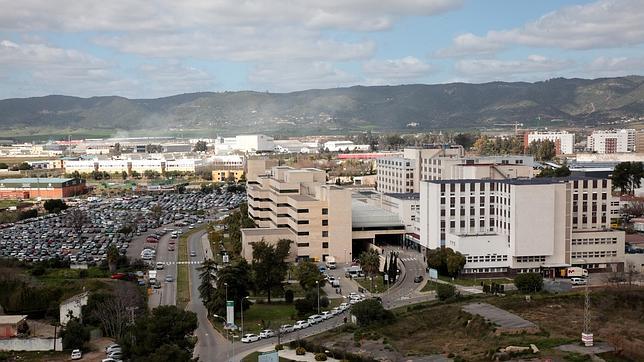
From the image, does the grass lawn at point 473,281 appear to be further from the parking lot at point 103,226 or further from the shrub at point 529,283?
the parking lot at point 103,226

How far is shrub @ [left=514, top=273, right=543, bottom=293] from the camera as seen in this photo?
29.9m

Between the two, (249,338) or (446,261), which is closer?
(249,338)

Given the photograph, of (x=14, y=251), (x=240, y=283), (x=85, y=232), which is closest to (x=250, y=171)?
(x=85, y=232)

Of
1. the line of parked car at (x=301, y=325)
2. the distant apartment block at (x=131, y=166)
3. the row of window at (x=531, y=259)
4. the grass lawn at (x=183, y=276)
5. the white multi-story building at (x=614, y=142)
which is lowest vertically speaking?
the grass lawn at (x=183, y=276)

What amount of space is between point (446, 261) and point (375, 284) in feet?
11.3

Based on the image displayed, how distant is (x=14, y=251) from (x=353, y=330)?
26642 millimetres

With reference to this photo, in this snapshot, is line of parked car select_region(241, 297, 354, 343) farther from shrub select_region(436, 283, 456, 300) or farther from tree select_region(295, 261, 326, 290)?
shrub select_region(436, 283, 456, 300)

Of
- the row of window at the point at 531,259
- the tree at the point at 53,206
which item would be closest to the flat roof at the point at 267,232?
the row of window at the point at 531,259

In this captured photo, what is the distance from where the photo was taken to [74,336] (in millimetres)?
25031

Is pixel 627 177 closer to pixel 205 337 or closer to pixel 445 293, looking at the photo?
pixel 445 293

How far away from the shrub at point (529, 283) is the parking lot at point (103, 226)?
21.4m

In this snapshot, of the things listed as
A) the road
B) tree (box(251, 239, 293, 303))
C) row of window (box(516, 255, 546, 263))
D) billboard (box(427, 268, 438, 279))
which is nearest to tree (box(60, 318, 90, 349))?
the road

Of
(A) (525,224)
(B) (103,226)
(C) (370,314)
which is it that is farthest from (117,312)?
(B) (103,226)

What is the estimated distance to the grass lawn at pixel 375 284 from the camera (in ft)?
106
